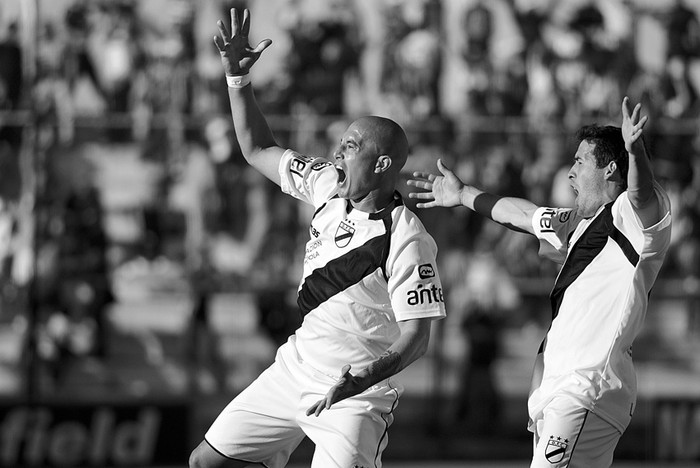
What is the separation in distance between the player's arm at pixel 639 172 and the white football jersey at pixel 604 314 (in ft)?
0.32

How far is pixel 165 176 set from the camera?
12.4m

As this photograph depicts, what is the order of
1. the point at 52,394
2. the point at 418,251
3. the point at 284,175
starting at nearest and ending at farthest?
1. the point at 418,251
2. the point at 284,175
3. the point at 52,394

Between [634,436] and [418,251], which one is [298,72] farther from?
[418,251]

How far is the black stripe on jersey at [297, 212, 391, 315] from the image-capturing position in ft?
17.5

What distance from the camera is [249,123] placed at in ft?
19.5

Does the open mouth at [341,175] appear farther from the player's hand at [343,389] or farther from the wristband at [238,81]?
the player's hand at [343,389]

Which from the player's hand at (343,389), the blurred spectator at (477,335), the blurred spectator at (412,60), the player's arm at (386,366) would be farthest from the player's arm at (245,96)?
the blurred spectator at (412,60)

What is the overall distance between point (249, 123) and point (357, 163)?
82 cm

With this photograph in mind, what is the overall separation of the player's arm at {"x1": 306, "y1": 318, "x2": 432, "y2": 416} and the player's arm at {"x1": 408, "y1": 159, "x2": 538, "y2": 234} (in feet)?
2.55

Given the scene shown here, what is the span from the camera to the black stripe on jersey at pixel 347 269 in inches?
210

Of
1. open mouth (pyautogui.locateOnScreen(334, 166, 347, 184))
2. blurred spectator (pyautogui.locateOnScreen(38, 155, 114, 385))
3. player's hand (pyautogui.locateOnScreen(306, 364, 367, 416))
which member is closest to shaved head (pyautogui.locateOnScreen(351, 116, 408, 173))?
open mouth (pyautogui.locateOnScreen(334, 166, 347, 184))

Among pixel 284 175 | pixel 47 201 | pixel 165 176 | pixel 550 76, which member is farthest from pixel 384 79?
pixel 284 175

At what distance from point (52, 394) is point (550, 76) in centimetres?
668

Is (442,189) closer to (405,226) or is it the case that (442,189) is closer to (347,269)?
(405,226)
